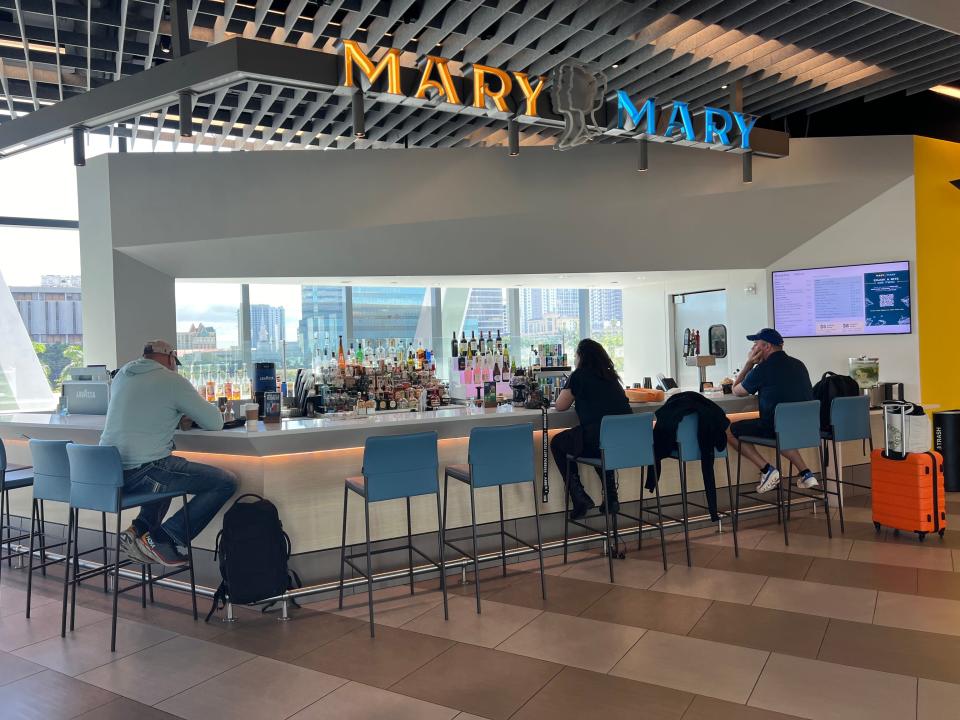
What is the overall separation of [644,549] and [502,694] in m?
2.48

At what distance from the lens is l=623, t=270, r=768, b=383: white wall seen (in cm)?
834

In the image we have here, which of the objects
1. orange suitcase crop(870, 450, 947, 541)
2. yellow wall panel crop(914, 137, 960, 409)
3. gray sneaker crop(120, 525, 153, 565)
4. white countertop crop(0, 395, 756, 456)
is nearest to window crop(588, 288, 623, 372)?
yellow wall panel crop(914, 137, 960, 409)

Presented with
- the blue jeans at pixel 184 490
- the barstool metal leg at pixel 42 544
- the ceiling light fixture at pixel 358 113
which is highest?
the ceiling light fixture at pixel 358 113

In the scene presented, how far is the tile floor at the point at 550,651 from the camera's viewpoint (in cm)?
300

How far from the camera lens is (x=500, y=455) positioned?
4.31 meters

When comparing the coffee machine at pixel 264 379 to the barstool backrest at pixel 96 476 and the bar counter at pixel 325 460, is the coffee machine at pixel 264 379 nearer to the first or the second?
the bar counter at pixel 325 460

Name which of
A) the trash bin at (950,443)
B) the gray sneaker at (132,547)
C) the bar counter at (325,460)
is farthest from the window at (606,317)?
the gray sneaker at (132,547)

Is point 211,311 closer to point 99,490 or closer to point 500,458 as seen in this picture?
point 99,490

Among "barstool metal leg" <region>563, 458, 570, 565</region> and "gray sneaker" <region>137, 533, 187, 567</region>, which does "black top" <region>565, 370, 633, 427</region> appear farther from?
"gray sneaker" <region>137, 533, 187, 567</region>

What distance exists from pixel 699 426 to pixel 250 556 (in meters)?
3.17

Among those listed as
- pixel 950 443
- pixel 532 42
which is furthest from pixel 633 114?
pixel 950 443

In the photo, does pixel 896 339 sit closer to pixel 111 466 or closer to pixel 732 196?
pixel 732 196

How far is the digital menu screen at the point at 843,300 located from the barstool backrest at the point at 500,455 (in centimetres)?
470

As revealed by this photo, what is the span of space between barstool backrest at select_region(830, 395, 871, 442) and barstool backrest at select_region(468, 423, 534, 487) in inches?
112
